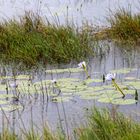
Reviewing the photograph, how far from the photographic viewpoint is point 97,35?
902 centimetres

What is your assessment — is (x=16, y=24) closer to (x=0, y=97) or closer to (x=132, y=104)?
(x=0, y=97)

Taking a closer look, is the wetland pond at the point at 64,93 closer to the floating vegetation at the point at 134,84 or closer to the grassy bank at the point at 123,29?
the floating vegetation at the point at 134,84

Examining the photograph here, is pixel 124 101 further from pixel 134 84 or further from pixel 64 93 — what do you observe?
pixel 64 93

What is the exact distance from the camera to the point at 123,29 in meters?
8.73

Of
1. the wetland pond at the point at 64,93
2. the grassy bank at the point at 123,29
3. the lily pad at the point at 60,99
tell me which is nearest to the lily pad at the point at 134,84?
the wetland pond at the point at 64,93

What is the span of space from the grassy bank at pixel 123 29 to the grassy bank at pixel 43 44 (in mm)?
692

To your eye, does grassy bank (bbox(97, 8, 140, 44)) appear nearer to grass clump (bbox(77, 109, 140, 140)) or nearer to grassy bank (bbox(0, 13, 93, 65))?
grassy bank (bbox(0, 13, 93, 65))

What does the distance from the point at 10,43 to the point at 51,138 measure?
4.58 meters

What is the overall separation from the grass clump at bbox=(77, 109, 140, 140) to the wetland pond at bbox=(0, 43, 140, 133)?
501 mm

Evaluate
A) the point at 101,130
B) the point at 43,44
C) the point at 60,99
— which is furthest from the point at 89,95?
the point at 43,44

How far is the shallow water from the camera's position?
34.2ft

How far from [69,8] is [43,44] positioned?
3.67m

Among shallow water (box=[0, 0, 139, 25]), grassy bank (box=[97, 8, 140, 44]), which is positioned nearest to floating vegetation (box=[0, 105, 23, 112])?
grassy bank (box=[97, 8, 140, 44])

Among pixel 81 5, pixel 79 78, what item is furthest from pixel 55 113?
pixel 81 5
